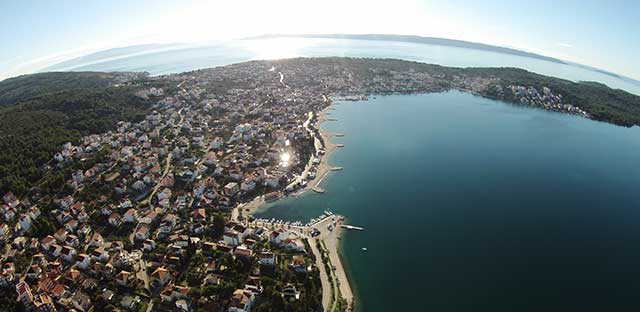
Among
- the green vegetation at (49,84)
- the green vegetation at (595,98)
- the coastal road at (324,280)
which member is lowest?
the coastal road at (324,280)

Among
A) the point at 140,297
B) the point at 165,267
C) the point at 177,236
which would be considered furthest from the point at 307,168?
the point at 140,297

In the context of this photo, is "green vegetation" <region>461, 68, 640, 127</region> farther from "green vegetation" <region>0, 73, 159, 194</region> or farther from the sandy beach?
"green vegetation" <region>0, 73, 159, 194</region>

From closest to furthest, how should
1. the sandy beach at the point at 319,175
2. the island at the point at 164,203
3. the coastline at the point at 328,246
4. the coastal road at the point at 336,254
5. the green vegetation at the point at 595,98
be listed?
the island at the point at 164,203, the coastline at the point at 328,246, the coastal road at the point at 336,254, the sandy beach at the point at 319,175, the green vegetation at the point at 595,98

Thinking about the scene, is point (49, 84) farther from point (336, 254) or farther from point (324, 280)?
point (324, 280)

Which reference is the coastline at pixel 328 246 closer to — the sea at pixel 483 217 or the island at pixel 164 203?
the island at pixel 164 203

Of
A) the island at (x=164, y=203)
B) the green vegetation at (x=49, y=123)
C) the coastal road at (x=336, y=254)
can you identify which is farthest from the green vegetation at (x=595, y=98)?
the green vegetation at (x=49, y=123)
